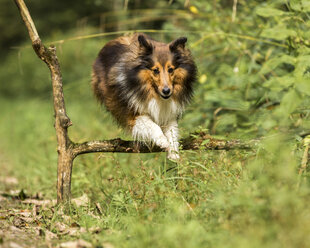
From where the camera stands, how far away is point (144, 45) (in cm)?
419

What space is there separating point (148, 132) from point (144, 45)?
88 centimetres

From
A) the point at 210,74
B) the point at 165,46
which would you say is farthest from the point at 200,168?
the point at 210,74

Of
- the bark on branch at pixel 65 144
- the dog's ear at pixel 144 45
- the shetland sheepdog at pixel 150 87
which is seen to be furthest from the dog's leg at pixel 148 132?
the dog's ear at pixel 144 45

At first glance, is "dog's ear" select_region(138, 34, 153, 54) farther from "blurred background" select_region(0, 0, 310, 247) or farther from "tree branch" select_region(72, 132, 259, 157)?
"tree branch" select_region(72, 132, 259, 157)

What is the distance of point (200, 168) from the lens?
357 centimetres

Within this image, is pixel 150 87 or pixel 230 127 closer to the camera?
pixel 150 87

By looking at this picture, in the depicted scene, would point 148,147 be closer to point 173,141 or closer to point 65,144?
point 173,141

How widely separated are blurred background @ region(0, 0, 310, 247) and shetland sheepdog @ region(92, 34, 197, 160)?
25 cm

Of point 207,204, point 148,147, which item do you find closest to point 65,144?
point 148,147

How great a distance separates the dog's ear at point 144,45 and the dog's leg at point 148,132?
69cm

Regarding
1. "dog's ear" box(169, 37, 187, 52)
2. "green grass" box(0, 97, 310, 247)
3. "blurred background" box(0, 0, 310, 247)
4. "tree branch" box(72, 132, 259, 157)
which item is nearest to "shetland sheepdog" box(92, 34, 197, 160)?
"dog's ear" box(169, 37, 187, 52)

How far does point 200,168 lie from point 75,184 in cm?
203

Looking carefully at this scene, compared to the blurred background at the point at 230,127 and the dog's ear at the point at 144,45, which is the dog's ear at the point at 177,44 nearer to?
the dog's ear at the point at 144,45

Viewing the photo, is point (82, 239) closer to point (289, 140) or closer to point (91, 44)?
point (289, 140)
